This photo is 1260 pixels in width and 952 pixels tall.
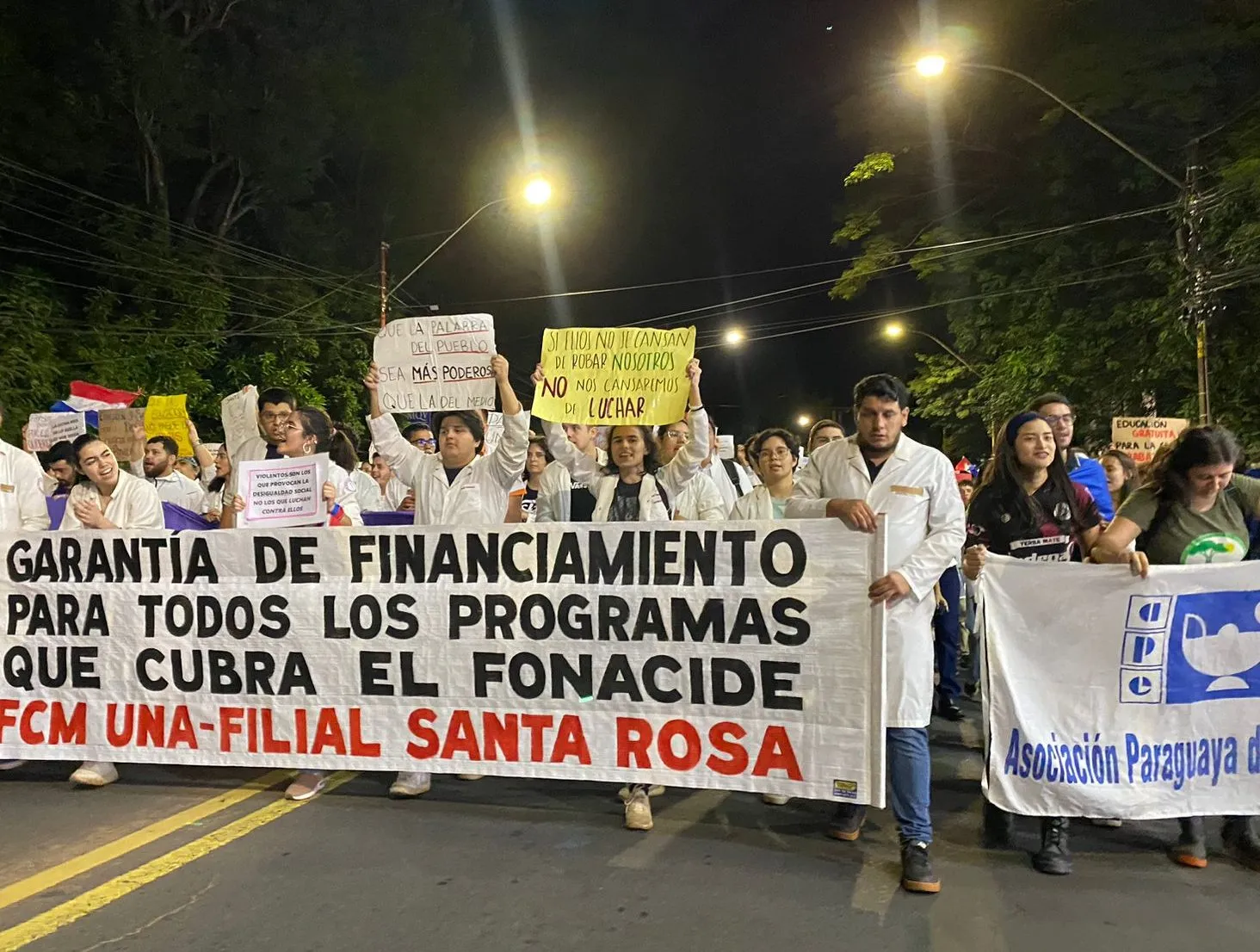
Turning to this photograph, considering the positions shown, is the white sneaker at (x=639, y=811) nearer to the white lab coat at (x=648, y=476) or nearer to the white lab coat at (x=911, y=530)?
the white lab coat at (x=911, y=530)

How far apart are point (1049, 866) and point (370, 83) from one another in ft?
78.0

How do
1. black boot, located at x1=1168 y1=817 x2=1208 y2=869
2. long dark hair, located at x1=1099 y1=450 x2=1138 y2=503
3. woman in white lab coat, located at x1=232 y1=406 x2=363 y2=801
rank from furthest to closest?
long dark hair, located at x1=1099 y1=450 x2=1138 y2=503 → woman in white lab coat, located at x1=232 y1=406 x2=363 y2=801 → black boot, located at x1=1168 y1=817 x2=1208 y2=869

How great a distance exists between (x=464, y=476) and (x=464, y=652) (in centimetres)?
110

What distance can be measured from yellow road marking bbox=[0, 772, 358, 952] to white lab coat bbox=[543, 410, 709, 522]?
2.07 metres

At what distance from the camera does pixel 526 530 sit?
14.6 ft

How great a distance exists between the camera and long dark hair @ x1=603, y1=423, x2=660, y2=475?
5.20m

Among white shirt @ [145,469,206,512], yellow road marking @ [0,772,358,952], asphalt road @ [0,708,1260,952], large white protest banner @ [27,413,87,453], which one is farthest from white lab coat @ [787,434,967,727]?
large white protest banner @ [27,413,87,453]

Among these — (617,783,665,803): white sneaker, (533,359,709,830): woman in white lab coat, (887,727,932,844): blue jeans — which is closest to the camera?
(887,727,932,844): blue jeans

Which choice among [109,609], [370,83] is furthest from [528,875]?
[370,83]

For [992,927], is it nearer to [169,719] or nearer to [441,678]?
[441,678]

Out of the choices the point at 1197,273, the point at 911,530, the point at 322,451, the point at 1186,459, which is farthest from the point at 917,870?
the point at 1197,273

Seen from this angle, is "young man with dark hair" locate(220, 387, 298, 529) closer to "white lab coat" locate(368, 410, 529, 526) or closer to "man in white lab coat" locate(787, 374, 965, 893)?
"white lab coat" locate(368, 410, 529, 526)

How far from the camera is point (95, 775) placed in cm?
487

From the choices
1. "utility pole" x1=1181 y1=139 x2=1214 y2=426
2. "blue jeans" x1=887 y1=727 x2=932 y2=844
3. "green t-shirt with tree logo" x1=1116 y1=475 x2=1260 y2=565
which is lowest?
"blue jeans" x1=887 y1=727 x2=932 y2=844
